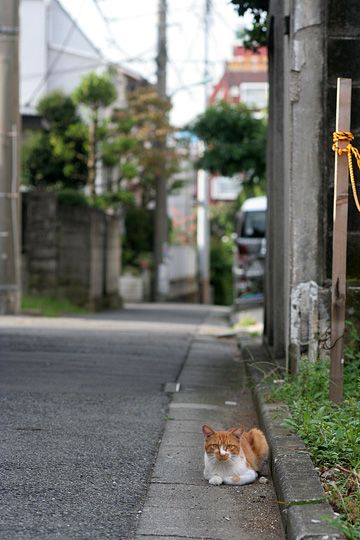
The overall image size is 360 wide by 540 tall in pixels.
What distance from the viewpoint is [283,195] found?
8.58 m

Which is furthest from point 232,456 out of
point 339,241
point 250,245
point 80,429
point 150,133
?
point 150,133

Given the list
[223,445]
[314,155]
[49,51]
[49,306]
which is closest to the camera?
[223,445]

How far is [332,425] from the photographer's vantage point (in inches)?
201

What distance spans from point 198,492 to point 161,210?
26558 millimetres

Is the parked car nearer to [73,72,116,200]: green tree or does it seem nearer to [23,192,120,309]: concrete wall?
[73,72,116,200]: green tree

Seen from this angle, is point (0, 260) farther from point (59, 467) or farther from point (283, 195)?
point (59, 467)

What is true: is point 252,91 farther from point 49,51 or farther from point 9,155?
point 9,155

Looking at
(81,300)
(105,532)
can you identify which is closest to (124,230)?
(81,300)

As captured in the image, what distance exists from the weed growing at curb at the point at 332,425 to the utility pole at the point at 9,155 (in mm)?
8870

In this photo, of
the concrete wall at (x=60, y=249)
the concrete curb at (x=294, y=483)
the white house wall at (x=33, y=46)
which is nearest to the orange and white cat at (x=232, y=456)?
the concrete curb at (x=294, y=483)

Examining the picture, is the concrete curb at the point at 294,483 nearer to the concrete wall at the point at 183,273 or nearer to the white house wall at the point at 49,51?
the white house wall at the point at 49,51

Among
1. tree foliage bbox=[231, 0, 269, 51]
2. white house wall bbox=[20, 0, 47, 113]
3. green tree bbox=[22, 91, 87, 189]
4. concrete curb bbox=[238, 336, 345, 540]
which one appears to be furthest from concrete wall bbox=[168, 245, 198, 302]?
concrete curb bbox=[238, 336, 345, 540]

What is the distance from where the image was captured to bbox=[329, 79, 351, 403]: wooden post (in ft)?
18.7

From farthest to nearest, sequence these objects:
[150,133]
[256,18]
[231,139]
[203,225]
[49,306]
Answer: [203,225] → [150,133] → [231,139] → [49,306] → [256,18]
